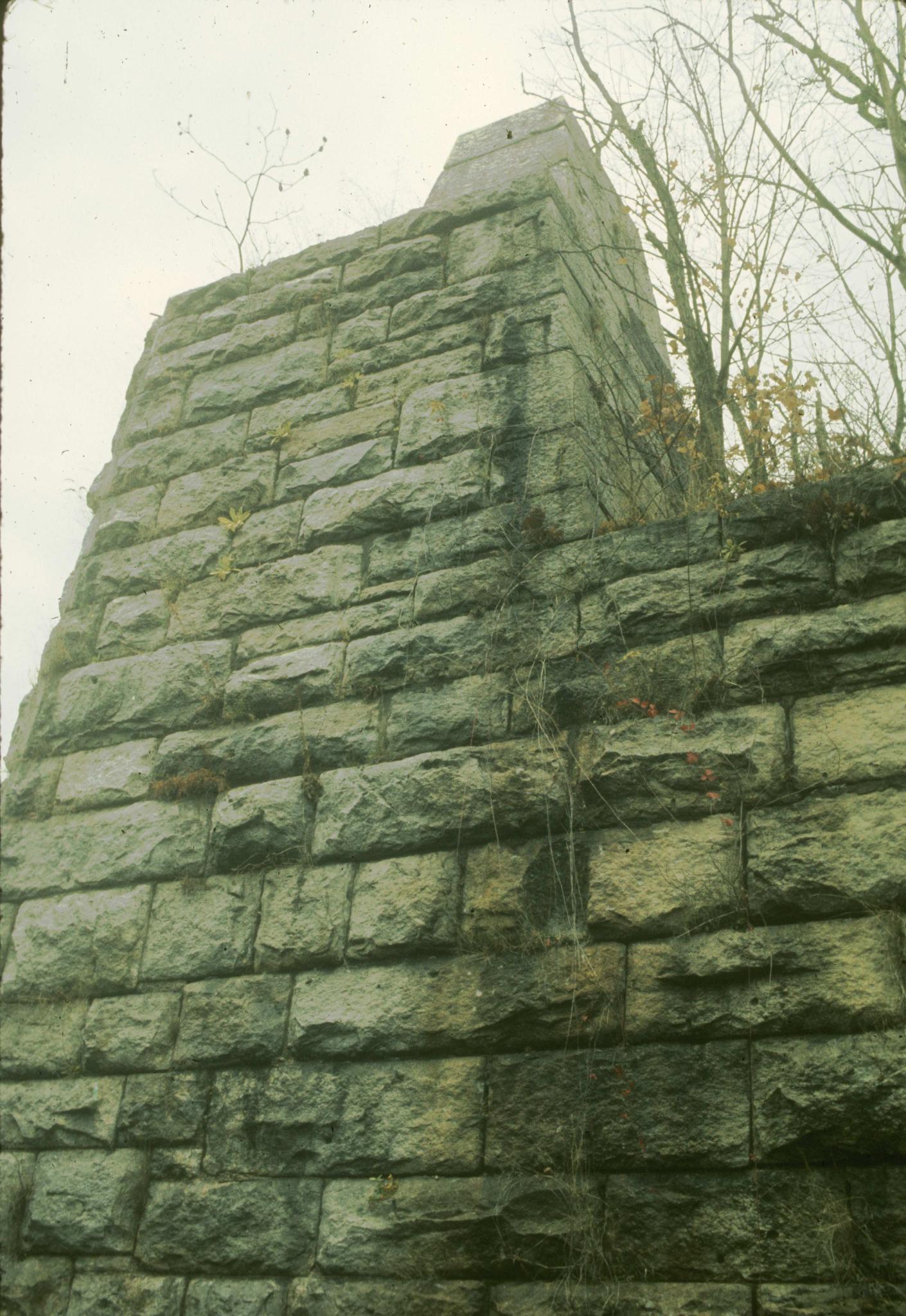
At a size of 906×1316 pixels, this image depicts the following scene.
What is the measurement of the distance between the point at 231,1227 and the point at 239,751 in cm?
137

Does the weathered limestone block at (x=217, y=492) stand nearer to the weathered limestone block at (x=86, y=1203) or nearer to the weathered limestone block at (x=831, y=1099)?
the weathered limestone block at (x=86, y=1203)

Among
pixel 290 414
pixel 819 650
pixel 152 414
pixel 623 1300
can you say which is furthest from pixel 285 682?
pixel 623 1300

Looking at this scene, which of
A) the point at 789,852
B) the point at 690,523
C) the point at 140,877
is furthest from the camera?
the point at 140,877

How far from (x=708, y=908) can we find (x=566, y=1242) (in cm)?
79

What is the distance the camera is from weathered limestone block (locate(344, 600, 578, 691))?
3.17 metres

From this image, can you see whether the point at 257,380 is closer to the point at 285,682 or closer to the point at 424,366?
the point at 424,366

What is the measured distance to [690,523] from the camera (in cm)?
312

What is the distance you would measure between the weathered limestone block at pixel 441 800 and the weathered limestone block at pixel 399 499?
3.00ft

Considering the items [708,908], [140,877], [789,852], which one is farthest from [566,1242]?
→ [140,877]

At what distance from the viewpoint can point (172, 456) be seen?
4.49 metres

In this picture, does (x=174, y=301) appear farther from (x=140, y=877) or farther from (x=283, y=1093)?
(x=283, y=1093)

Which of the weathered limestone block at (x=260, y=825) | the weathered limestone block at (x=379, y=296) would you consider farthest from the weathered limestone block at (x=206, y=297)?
the weathered limestone block at (x=260, y=825)

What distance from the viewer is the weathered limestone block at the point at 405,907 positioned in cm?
287

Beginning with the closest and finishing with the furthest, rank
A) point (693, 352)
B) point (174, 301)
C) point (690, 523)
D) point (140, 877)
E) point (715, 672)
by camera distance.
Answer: point (715, 672) < point (690, 523) < point (140, 877) < point (693, 352) < point (174, 301)
